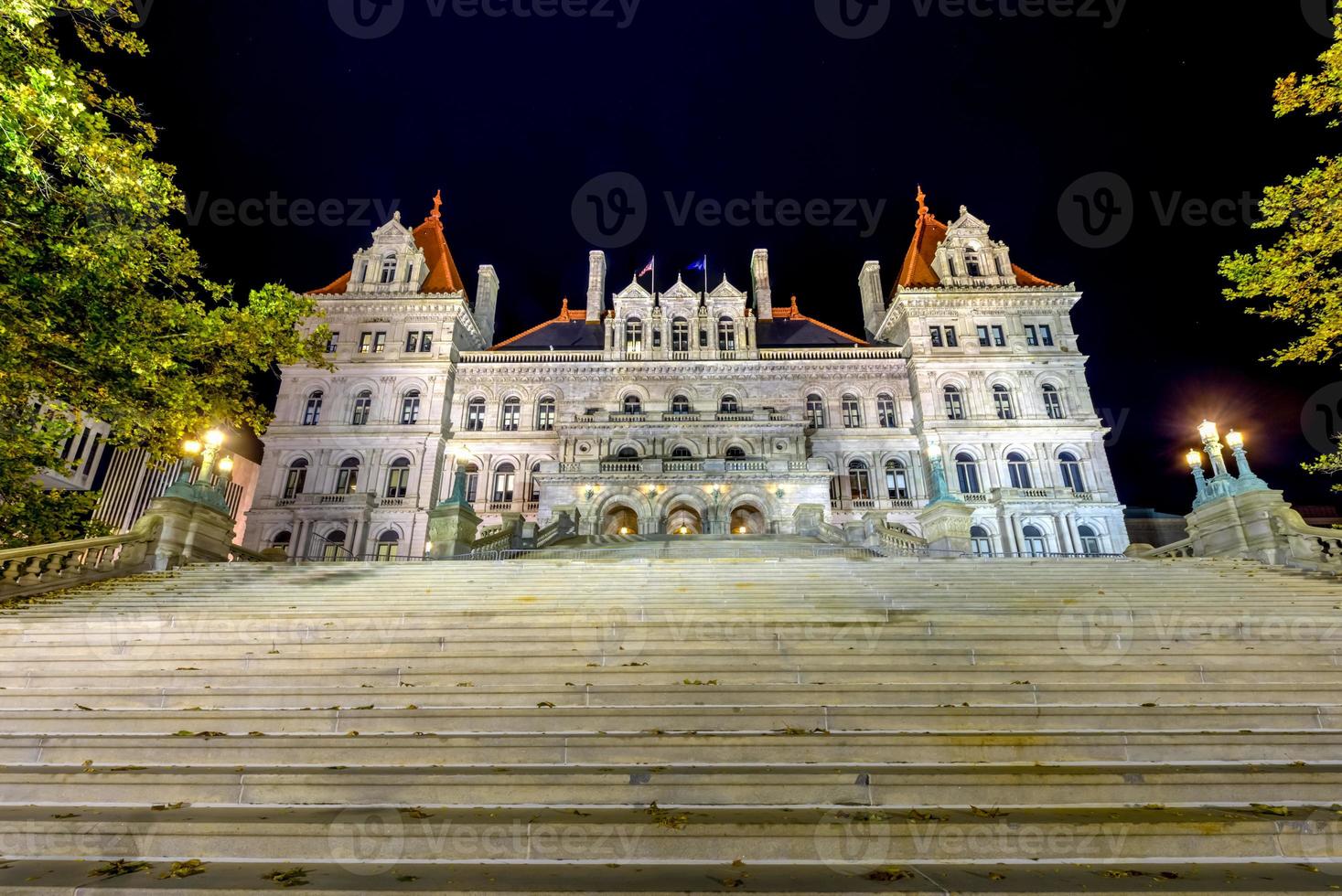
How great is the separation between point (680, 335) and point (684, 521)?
1190cm

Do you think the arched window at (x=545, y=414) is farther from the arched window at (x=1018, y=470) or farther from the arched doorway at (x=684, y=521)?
the arched window at (x=1018, y=470)

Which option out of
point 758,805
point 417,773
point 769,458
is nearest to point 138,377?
point 417,773

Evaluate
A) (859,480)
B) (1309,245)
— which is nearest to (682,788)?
(1309,245)

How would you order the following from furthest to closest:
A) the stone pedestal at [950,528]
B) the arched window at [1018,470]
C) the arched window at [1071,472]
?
1. the arched window at [1018,470]
2. the arched window at [1071,472]
3. the stone pedestal at [950,528]

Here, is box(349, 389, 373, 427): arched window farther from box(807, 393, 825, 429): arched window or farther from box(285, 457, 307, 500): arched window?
box(807, 393, 825, 429): arched window

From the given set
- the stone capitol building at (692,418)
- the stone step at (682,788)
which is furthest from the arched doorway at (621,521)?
the stone step at (682,788)

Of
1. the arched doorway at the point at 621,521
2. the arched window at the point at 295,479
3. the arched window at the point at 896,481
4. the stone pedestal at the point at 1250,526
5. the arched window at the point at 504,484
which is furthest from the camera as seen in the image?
the arched window at the point at 896,481

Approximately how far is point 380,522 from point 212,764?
2803 centimetres

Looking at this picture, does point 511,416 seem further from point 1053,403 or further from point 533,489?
point 1053,403

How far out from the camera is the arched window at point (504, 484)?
32.5m

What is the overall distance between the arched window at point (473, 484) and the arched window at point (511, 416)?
2806 millimetres

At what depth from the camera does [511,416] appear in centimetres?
3481

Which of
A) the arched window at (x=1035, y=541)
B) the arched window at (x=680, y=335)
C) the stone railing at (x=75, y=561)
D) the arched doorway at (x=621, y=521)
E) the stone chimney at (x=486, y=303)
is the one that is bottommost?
the stone railing at (x=75, y=561)

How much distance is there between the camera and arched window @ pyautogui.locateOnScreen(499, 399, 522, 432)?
3450cm
